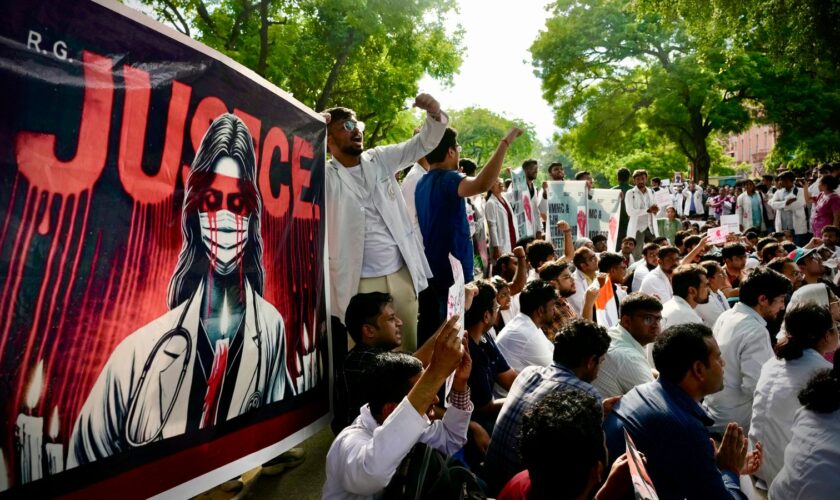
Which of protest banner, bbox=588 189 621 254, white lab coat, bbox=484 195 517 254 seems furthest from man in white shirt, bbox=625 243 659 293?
protest banner, bbox=588 189 621 254

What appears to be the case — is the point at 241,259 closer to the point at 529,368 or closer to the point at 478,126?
the point at 529,368

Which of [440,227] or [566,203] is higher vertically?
[566,203]

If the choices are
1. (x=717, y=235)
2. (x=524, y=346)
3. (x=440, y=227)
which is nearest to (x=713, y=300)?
(x=717, y=235)

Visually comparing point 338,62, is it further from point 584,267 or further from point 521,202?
point 584,267

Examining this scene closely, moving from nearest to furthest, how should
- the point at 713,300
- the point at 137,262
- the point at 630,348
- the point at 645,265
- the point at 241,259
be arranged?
the point at 137,262 → the point at 241,259 → the point at 630,348 → the point at 713,300 → the point at 645,265

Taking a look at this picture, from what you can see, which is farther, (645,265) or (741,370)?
(645,265)

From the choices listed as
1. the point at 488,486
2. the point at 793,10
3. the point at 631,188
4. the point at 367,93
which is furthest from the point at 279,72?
the point at 488,486

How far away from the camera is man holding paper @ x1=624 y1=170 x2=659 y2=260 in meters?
10.5

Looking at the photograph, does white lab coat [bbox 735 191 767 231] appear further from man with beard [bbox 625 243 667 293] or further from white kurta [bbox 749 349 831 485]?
white kurta [bbox 749 349 831 485]

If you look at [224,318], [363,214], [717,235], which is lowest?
[224,318]

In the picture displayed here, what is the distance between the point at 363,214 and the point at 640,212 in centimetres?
764

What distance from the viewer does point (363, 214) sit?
13.0 feet

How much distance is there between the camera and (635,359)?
12.9 feet

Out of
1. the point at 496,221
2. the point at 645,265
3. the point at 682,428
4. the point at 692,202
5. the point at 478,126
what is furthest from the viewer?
the point at 478,126
